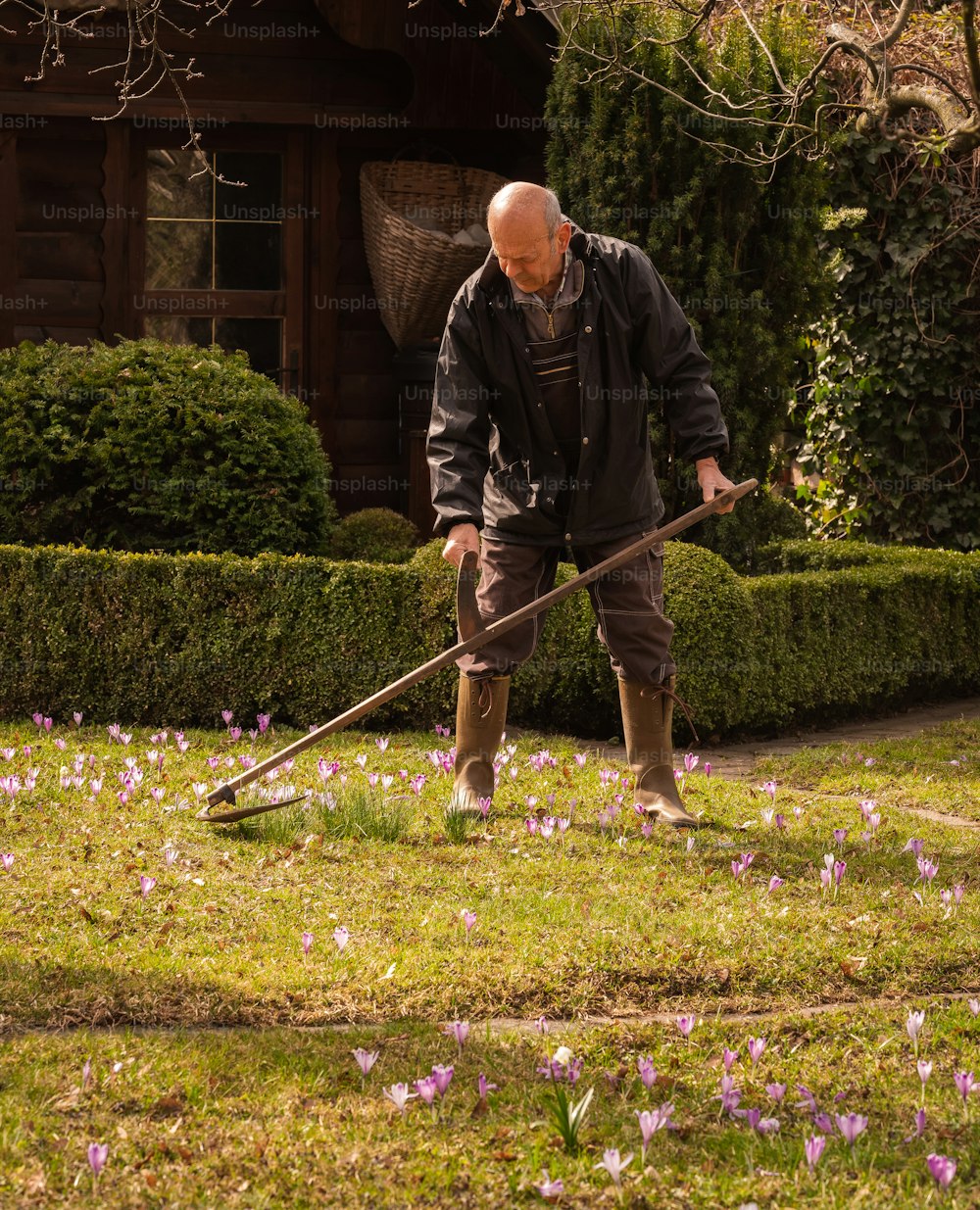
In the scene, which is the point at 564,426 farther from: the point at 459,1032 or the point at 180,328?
the point at 180,328

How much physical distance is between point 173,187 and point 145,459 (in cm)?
318

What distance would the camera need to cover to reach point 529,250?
4.59m

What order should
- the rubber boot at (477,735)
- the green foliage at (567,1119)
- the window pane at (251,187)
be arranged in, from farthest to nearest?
the window pane at (251,187)
the rubber boot at (477,735)
the green foliage at (567,1119)

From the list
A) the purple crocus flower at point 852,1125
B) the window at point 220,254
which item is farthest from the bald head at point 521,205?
the window at point 220,254

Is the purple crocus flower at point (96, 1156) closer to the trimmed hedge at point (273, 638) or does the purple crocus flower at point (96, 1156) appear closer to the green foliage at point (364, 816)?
the green foliage at point (364, 816)

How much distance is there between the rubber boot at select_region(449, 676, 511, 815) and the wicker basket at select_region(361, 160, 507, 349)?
15.5 ft

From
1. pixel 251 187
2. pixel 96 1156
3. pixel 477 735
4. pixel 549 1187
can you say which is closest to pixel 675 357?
pixel 477 735

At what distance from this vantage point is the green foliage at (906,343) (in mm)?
10398

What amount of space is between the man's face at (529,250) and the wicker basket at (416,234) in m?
4.61

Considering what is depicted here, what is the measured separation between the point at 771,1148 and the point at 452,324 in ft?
9.96

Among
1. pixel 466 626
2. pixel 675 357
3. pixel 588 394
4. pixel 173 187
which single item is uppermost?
pixel 173 187

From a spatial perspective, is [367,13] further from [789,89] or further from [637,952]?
[637,952]

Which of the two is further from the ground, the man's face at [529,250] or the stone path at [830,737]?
the man's face at [529,250]

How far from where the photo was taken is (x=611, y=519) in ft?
16.4
